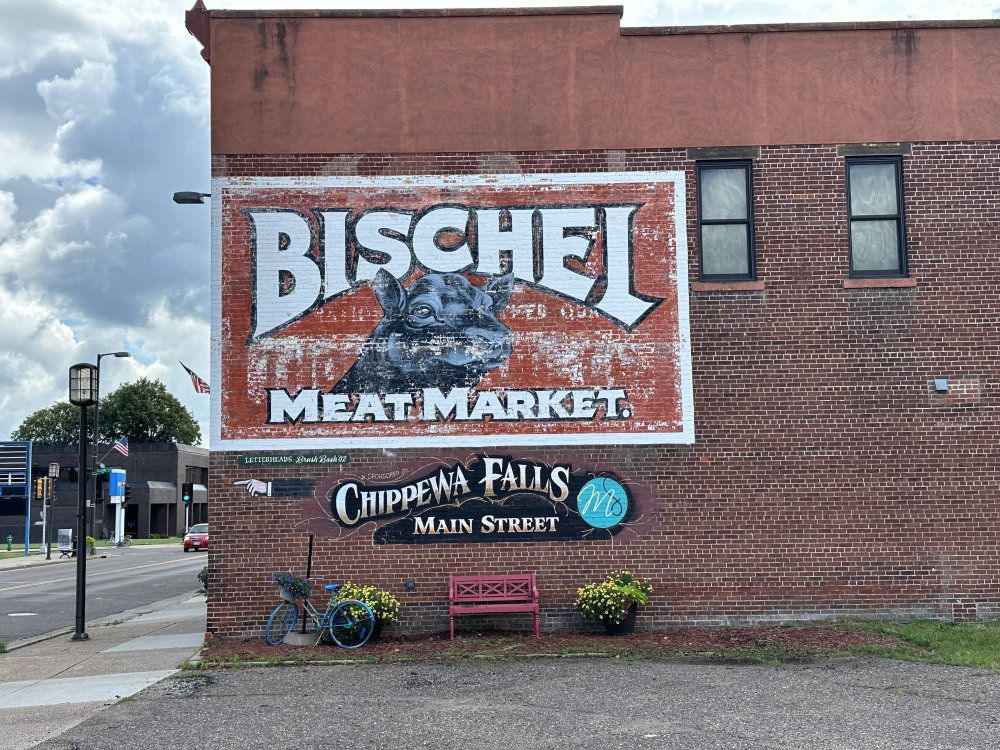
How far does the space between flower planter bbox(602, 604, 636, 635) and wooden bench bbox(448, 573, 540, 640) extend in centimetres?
99

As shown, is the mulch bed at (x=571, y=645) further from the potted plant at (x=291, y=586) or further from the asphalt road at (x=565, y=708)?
the potted plant at (x=291, y=586)

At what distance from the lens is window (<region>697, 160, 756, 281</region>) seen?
14203 mm

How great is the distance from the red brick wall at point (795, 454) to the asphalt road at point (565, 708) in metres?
2.12

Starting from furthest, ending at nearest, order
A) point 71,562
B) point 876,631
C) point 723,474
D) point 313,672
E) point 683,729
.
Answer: point 71,562, point 723,474, point 876,631, point 313,672, point 683,729

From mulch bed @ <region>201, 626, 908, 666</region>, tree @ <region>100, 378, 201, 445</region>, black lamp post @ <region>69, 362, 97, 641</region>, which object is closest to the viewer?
mulch bed @ <region>201, 626, 908, 666</region>

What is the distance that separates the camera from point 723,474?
13734 mm

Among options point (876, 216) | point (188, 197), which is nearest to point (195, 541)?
point (188, 197)

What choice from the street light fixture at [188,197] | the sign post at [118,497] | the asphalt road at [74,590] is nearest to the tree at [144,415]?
the sign post at [118,497]

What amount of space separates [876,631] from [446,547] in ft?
19.2

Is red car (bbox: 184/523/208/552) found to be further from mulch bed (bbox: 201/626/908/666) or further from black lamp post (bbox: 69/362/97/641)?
mulch bed (bbox: 201/626/908/666)

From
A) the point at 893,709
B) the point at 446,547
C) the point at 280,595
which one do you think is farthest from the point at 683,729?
the point at 280,595

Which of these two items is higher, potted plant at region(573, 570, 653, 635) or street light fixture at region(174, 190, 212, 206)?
street light fixture at region(174, 190, 212, 206)

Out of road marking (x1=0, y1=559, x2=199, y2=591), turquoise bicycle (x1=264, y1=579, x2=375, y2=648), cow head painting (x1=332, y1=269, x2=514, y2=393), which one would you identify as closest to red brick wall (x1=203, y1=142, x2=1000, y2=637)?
turquoise bicycle (x1=264, y1=579, x2=375, y2=648)

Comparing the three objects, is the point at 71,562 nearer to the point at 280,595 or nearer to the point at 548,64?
the point at 280,595
